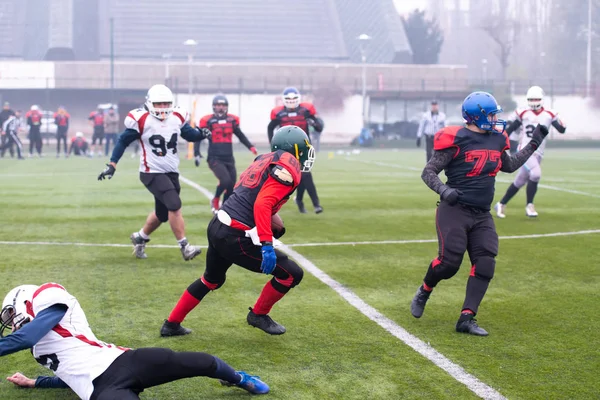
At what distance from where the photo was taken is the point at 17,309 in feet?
15.7

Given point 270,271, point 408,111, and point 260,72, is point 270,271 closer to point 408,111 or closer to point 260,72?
point 408,111

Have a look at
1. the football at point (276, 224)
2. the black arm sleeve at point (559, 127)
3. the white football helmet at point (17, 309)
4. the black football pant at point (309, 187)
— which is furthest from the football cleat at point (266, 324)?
the black football pant at point (309, 187)

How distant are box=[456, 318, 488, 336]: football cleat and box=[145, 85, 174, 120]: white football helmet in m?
4.44

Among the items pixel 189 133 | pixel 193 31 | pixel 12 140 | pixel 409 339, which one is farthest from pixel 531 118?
pixel 193 31

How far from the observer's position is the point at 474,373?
5785 mm

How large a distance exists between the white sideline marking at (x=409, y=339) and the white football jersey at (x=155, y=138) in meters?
1.90

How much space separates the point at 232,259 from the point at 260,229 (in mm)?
518

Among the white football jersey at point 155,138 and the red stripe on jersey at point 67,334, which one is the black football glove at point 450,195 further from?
the white football jersey at point 155,138

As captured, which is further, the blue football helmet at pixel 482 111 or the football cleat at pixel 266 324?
the blue football helmet at pixel 482 111

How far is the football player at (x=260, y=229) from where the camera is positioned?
6051mm

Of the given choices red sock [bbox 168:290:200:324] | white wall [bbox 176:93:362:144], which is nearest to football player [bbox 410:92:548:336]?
red sock [bbox 168:290:200:324]

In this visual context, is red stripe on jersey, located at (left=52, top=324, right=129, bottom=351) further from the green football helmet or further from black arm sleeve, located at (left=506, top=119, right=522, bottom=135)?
black arm sleeve, located at (left=506, top=119, right=522, bottom=135)

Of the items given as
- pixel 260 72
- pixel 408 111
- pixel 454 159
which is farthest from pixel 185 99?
pixel 454 159

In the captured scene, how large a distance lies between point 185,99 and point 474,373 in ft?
172
